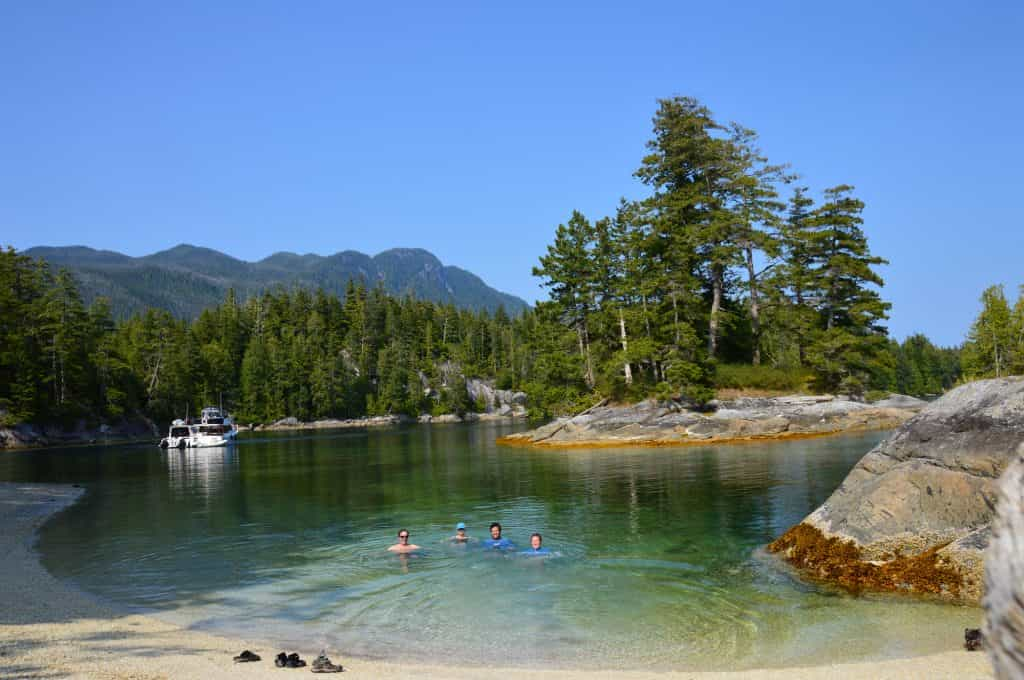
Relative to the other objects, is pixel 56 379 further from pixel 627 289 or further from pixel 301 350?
pixel 627 289

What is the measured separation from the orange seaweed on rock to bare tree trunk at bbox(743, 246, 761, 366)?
44.8 m

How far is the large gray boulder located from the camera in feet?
41.3

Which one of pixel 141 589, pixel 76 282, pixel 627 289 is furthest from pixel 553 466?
pixel 76 282

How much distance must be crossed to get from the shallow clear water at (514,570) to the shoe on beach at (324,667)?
50.2 inches

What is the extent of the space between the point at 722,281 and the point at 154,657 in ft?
177

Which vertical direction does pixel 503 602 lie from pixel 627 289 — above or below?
below

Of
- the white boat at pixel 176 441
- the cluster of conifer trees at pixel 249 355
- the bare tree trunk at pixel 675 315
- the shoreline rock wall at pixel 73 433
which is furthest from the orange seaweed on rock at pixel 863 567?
the cluster of conifer trees at pixel 249 355

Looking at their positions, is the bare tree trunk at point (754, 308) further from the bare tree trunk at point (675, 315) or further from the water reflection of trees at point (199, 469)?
the water reflection of trees at point (199, 469)

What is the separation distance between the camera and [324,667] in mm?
9625

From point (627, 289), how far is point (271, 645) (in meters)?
48.1

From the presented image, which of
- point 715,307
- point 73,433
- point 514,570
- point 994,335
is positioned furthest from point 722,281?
point 73,433

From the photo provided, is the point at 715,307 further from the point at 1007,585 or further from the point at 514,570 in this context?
the point at 1007,585

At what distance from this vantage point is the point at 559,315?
66.2 m

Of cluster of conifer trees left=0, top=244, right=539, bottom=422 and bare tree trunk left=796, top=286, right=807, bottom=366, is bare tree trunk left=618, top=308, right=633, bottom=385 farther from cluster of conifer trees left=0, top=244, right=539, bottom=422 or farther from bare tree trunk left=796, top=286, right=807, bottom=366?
cluster of conifer trees left=0, top=244, right=539, bottom=422
